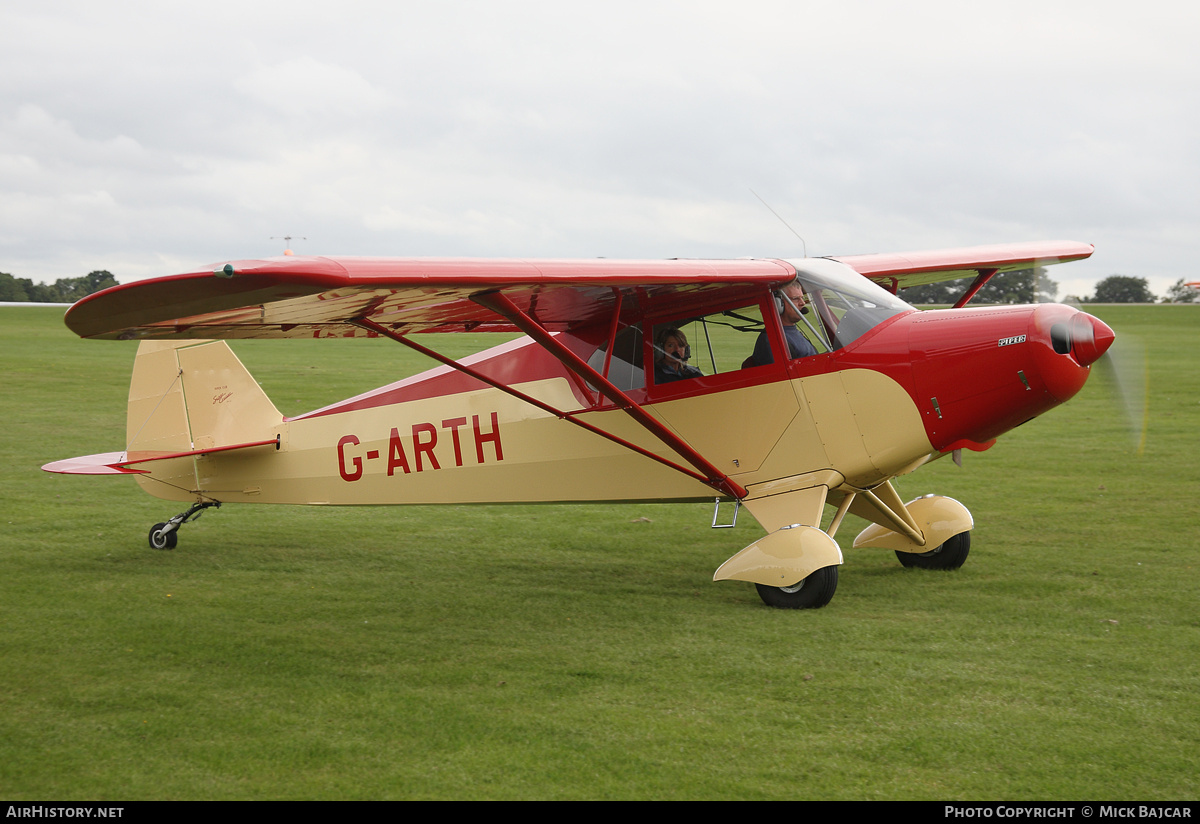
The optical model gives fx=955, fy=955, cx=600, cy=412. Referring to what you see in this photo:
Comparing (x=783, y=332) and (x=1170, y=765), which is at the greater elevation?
(x=783, y=332)

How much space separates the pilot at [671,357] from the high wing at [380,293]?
28 centimetres

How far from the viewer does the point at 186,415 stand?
8633mm

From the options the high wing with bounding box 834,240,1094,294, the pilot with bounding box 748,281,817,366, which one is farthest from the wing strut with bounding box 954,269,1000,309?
the pilot with bounding box 748,281,817,366

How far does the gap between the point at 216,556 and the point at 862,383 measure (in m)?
5.80

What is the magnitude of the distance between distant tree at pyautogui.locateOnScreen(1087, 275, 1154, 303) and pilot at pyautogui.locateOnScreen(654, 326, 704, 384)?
78.7 metres

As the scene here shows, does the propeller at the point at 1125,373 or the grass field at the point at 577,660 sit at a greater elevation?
the propeller at the point at 1125,373

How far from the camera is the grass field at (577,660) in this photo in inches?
167

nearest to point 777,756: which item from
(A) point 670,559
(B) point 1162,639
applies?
(B) point 1162,639

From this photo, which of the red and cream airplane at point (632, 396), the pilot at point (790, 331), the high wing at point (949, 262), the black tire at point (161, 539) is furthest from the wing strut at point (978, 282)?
the black tire at point (161, 539)

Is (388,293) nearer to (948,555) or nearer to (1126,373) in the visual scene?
(1126,373)

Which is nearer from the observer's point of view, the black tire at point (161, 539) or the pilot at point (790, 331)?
the pilot at point (790, 331)

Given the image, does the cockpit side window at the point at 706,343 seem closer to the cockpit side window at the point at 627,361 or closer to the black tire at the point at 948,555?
the cockpit side window at the point at 627,361

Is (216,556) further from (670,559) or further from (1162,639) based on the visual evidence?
(1162,639)

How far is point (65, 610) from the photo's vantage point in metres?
6.75
